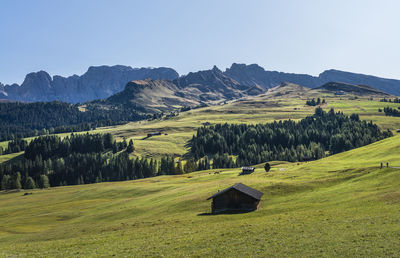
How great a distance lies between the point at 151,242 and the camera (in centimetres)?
3816

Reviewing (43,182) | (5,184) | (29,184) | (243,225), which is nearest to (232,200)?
(243,225)

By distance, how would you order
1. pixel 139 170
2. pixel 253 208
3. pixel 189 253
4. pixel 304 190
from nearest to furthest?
pixel 189 253 → pixel 253 208 → pixel 304 190 → pixel 139 170

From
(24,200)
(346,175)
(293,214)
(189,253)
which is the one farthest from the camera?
(24,200)

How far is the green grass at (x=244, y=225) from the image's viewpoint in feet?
103

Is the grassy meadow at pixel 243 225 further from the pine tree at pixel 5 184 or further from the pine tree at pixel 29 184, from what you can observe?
the pine tree at pixel 5 184

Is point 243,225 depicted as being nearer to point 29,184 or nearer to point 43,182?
point 29,184

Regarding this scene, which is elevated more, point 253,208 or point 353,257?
point 353,257

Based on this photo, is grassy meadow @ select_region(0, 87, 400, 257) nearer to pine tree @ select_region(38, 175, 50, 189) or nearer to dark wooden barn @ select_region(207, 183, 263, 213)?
dark wooden barn @ select_region(207, 183, 263, 213)

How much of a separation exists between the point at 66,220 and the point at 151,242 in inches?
1750

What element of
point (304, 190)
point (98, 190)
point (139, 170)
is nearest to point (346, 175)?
point (304, 190)

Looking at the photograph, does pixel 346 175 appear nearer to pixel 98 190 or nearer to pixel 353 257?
pixel 353 257

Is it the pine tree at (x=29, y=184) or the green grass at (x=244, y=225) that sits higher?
the green grass at (x=244, y=225)

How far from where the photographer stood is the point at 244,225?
1727 inches

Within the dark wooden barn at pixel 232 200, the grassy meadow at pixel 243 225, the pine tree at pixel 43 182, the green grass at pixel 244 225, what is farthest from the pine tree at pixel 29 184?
the dark wooden barn at pixel 232 200
